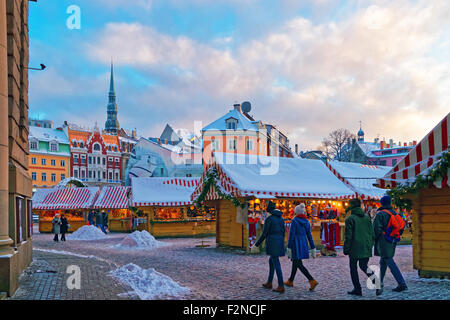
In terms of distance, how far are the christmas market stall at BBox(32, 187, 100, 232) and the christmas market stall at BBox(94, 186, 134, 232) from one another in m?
0.73

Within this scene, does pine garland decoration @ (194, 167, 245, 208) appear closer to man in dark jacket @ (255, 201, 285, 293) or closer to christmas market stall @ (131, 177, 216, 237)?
christmas market stall @ (131, 177, 216, 237)

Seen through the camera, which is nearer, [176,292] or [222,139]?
[176,292]

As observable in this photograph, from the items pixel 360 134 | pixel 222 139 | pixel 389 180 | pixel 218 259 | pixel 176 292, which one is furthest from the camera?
pixel 360 134

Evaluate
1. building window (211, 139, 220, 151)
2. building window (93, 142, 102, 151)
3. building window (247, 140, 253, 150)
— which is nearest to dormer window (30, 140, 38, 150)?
building window (93, 142, 102, 151)

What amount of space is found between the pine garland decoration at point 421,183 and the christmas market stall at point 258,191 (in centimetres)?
562

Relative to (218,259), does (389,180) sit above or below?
above

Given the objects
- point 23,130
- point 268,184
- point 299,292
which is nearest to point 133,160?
point 268,184

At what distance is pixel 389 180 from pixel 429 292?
11.4ft

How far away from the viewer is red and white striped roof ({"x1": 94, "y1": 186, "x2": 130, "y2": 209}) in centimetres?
3691

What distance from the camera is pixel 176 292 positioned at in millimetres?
9336

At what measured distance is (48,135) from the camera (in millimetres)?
79750

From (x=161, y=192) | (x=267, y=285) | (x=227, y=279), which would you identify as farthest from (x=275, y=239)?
(x=161, y=192)
